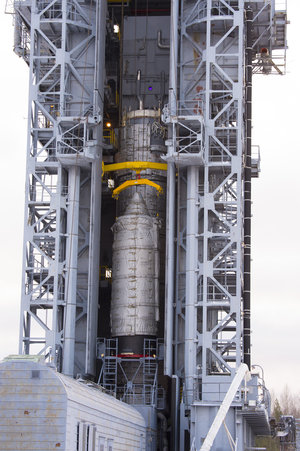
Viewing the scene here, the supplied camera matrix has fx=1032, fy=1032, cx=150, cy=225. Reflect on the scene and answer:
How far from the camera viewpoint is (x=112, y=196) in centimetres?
4884

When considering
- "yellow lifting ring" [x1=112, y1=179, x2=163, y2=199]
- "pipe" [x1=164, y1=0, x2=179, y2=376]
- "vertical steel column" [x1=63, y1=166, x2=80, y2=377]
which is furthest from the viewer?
"yellow lifting ring" [x1=112, y1=179, x2=163, y2=199]

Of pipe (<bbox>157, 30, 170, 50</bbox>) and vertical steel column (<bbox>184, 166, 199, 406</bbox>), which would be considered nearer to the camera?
vertical steel column (<bbox>184, 166, 199, 406</bbox>)

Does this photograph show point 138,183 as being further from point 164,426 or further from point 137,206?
point 164,426

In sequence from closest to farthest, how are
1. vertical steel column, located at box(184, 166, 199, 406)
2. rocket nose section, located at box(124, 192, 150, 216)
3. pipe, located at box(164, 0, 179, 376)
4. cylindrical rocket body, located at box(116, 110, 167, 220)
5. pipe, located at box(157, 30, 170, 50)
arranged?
vertical steel column, located at box(184, 166, 199, 406) → pipe, located at box(164, 0, 179, 376) → rocket nose section, located at box(124, 192, 150, 216) → cylindrical rocket body, located at box(116, 110, 167, 220) → pipe, located at box(157, 30, 170, 50)

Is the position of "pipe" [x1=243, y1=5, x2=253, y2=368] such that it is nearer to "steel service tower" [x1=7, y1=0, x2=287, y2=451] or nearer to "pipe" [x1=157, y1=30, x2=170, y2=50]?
"steel service tower" [x1=7, y1=0, x2=287, y2=451]

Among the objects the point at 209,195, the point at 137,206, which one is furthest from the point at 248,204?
the point at 137,206

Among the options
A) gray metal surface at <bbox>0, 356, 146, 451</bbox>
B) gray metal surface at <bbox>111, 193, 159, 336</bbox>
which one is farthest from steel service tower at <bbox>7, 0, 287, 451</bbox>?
gray metal surface at <bbox>0, 356, 146, 451</bbox>

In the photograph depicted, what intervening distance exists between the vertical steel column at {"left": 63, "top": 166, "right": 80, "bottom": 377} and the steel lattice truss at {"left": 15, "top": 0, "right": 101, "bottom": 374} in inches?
1.7

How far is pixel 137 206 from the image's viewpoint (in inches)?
1822

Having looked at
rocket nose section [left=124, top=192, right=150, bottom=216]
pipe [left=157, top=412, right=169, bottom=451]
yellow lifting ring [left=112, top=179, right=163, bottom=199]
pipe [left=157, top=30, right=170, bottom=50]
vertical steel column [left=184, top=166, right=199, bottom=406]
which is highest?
pipe [left=157, top=30, right=170, bottom=50]

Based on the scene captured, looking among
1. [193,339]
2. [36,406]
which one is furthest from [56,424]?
[193,339]

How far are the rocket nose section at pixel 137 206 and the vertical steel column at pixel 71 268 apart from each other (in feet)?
8.63

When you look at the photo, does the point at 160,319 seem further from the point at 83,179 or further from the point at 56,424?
the point at 56,424

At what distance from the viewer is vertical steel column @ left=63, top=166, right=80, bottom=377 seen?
43.6 m
